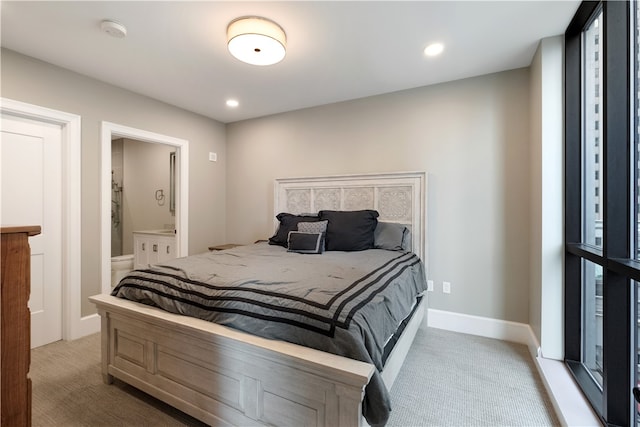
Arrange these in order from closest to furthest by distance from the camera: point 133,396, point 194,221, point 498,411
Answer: point 498,411 < point 133,396 < point 194,221

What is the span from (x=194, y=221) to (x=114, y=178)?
8.53ft

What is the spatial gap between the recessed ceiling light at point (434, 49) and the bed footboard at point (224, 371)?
2.35 m

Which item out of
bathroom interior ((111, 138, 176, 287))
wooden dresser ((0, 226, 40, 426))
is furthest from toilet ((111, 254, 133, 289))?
wooden dresser ((0, 226, 40, 426))

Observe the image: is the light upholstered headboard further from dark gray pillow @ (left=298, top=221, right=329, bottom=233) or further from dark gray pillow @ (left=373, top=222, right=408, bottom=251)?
dark gray pillow @ (left=298, top=221, right=329, bottom=233)

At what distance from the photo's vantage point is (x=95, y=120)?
284cm

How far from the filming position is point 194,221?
3875mm

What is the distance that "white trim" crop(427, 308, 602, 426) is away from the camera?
62.4 inches

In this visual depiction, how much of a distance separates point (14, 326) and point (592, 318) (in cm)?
294

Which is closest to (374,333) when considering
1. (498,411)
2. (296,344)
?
(296,344)

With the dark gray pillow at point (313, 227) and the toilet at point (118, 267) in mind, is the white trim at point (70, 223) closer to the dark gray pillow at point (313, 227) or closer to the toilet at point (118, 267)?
the toilet at point (118, 267)

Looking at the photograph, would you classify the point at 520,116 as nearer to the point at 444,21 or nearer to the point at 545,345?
the point at 444,21

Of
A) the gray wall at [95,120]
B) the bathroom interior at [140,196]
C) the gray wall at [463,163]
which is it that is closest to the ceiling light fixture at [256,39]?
the gray wall at [463,163]

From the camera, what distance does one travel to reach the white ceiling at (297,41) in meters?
1.88

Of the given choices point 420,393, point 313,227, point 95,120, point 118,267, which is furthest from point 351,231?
point 118,267
